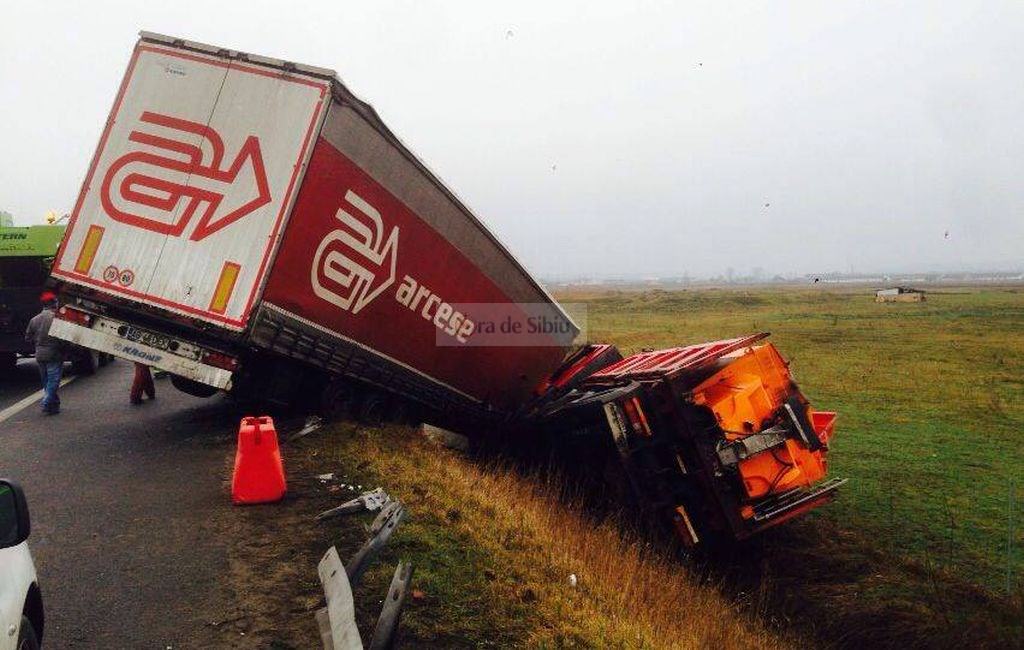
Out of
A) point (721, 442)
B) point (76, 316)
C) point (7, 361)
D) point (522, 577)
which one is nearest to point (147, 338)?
point (76, 316)

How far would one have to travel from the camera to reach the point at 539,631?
14.6ft

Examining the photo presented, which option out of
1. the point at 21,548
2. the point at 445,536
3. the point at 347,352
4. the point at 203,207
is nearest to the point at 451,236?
the point at 347,352

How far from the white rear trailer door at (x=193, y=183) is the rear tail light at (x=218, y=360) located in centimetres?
63

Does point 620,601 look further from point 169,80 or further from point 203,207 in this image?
point 169,80

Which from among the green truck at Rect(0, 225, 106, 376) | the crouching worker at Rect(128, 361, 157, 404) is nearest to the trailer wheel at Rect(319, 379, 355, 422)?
the crouching worker at Rect(128, 361, 157, 404)

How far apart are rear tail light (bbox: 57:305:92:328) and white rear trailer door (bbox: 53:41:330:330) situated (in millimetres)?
394

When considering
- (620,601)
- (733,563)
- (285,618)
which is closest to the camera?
(285,618)

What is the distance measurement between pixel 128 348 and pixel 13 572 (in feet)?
18.5

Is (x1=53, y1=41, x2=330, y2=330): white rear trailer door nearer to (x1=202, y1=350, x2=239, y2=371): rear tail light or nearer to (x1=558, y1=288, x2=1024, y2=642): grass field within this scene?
(x1=202, y1=350, x2=239, y2=371): rear tail light

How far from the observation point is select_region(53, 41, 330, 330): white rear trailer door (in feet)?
25.4

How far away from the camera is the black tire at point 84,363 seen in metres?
14.0

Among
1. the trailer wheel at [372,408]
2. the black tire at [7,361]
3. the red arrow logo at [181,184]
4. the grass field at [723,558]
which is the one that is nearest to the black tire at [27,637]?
the grass field at [723,558]

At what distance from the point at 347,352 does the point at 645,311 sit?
141ft

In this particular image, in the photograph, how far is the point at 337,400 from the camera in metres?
9.28
